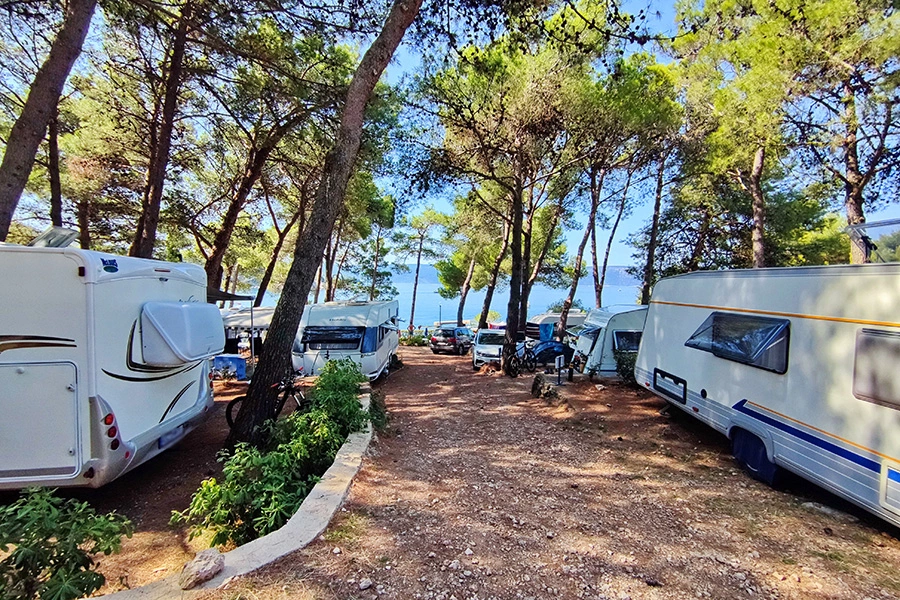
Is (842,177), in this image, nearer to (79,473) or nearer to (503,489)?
(503,489)

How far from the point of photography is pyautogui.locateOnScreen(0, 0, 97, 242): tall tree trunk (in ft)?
15.6

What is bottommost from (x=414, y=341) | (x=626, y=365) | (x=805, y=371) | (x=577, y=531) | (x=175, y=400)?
(x=414, y=341)

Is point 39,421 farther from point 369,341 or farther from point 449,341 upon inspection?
point 449,341

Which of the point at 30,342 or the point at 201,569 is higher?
Result: the point at 30,342

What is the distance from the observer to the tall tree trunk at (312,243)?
4.67 m

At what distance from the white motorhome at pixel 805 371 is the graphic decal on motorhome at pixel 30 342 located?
5.90 meters

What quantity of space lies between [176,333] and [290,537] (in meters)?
2.87

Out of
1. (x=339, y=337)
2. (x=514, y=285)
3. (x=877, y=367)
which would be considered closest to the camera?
(x=877, y=367)

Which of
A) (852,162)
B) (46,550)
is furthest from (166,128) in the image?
(852,162)

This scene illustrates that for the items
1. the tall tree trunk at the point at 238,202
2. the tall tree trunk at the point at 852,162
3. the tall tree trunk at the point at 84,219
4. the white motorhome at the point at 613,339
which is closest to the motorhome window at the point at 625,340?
the white motorhome at the point at 613,339

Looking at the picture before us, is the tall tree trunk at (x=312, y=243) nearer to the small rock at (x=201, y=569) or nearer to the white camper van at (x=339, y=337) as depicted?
the small rock at (x=201, y=569)

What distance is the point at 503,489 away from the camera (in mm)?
3736

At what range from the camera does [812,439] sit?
3.41 metres

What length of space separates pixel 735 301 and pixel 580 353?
5765 mm
